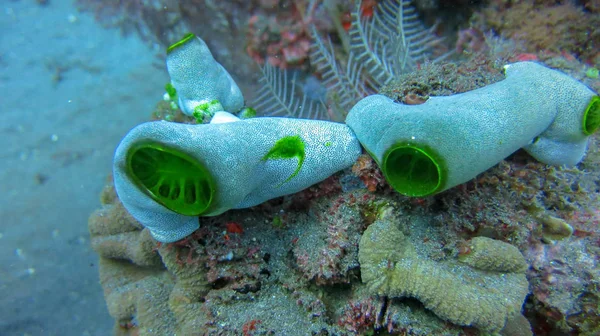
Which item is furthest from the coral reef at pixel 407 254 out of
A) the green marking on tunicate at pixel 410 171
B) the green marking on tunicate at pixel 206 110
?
the green marking on tunicate at pixel 206 110

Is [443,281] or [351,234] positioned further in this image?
[351,234]

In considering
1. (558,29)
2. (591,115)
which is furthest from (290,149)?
(558,29)

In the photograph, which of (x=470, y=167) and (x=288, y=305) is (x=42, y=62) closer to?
(x=288, y=305)

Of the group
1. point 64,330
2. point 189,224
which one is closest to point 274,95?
point 189,224

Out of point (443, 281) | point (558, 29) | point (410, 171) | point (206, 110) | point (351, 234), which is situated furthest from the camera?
point (558, 29)

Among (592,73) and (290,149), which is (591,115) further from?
(290,149)

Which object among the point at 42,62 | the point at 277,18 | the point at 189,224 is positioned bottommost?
the point at 42,62
